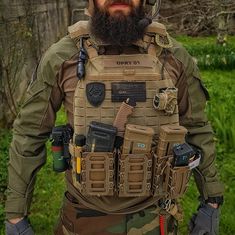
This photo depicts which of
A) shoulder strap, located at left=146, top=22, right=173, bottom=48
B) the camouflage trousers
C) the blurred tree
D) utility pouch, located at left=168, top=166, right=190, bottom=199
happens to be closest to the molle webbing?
shoulder strap, located at left=146, top=22, right=173, bottom=48

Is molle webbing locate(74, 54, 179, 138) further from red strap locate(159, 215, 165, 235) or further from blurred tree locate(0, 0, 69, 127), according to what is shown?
blurred tree locate(0, 0, 69, 127)

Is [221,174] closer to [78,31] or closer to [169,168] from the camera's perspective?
[169,168]

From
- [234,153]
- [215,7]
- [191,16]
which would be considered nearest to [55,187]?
[234,153]

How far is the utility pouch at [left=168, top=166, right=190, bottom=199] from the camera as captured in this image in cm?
213

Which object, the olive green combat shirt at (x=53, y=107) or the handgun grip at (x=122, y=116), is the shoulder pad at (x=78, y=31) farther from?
the handgun grip at (x=122, y=116)

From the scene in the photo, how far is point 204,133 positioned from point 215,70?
238 inches

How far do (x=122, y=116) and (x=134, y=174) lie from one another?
27 centimetres

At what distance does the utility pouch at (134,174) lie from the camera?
2061 millimetres

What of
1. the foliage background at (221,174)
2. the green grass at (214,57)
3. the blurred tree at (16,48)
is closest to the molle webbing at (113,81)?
the foliage background at (221,174)

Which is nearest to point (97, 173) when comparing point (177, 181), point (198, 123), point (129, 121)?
point (129, 121)

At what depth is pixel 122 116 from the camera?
6.77 ft

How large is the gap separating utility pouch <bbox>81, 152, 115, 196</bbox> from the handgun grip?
13 centimetres

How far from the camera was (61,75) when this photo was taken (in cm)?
215

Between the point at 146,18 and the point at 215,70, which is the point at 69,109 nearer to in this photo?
the point at 146,18
